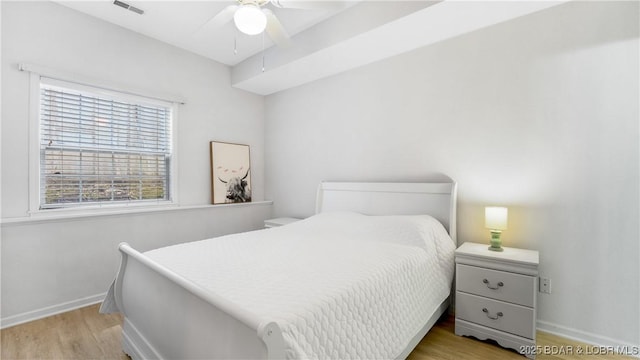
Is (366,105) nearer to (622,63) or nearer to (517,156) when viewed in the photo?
(517,156)

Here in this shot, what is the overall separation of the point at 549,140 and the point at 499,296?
1.22 meters

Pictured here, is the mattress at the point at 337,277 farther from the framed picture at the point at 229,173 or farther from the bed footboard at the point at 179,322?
the framed picture at the point at 229,173

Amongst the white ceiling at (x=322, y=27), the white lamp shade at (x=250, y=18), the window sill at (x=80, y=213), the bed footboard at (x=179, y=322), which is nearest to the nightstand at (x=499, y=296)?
the bed footboard at (x=179, y=322)

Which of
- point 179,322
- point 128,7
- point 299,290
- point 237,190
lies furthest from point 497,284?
point 128,7

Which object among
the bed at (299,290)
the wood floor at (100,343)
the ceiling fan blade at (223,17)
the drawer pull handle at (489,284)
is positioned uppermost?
the ceiling fan blade at (223,17)

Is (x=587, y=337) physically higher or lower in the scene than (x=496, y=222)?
lower

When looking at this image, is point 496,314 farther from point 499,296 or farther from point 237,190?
point 237,190

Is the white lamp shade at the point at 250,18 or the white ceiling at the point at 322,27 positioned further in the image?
the white ceiling at the point at 322,27

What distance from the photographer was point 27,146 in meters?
2.35

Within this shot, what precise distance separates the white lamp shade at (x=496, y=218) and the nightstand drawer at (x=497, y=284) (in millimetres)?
348

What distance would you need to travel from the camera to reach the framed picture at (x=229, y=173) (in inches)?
142

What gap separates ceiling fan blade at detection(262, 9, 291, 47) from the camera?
201cm

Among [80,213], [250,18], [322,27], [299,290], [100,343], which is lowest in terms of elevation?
[100,343]

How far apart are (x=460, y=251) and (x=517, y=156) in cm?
90
